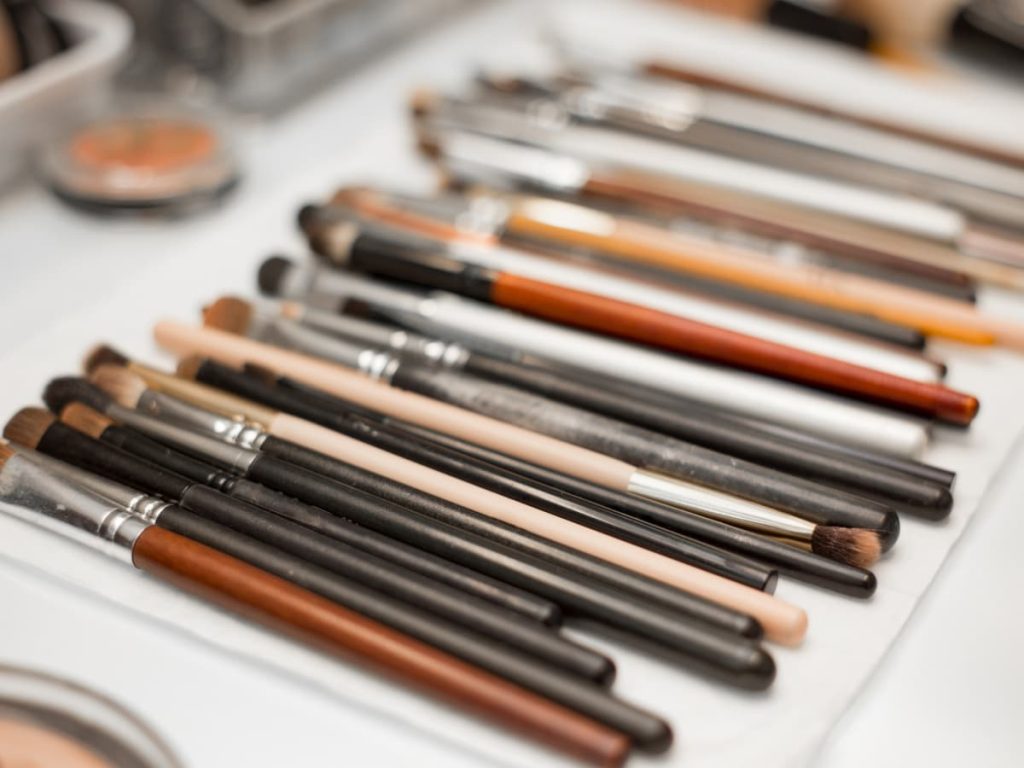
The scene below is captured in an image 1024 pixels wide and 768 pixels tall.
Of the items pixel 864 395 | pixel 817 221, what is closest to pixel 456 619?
pixel 864 395

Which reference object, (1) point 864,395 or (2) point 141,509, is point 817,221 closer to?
(1) point 864,395

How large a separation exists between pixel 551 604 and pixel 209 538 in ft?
0.41

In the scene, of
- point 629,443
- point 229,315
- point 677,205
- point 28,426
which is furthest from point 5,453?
point 677,205

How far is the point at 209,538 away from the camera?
417 mm

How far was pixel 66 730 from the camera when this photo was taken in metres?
0.38

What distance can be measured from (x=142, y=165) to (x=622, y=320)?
0.32 m

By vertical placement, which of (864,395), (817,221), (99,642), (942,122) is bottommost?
(99,642)

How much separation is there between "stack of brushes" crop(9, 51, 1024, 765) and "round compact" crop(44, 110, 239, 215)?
11 centimetres

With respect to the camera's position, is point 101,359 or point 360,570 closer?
→ point 360,570

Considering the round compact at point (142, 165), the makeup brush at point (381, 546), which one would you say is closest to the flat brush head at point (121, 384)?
the makeup brush at point (381, 546)

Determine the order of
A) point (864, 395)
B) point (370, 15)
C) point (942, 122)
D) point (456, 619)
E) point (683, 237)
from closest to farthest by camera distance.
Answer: point (456, 619)
point (864, 395)
point (683, 237)
point (942, 122)
point (370, 15)

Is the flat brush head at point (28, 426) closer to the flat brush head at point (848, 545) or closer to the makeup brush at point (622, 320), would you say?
the makeup brush at point (622, 320)

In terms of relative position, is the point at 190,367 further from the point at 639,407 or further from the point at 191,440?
the point at 639,407

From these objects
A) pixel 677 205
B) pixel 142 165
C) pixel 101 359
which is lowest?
pixel 101 359
